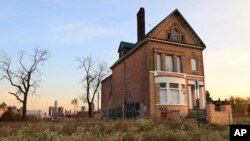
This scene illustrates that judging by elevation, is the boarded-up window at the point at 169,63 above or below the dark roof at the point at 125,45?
below

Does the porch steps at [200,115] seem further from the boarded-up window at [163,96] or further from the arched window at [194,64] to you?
the arched window at [194,64]

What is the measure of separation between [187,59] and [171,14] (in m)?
5.73

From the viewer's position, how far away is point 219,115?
25.9m

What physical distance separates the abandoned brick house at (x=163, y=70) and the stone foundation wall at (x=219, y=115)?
216 inches

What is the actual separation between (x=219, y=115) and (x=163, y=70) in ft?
27.6

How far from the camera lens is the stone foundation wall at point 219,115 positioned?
82.5 ft

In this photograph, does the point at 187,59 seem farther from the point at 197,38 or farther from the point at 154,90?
the point at 154,90

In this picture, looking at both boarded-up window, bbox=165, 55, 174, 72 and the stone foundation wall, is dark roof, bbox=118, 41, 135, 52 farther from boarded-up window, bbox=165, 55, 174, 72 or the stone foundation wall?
the stone foundation wall

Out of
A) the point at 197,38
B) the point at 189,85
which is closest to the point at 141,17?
the point at 197,38

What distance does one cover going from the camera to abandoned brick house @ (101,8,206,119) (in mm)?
30625

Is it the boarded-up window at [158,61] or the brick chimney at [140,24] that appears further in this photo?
the brick chimney at [140,24]

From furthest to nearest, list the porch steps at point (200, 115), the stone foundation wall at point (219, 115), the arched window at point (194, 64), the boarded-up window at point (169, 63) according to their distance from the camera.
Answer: the arched window at point (194, 64), the boarded-up window at point (169, 63), the porch steps at point (200, 115), the stone foundation wall at point (219, 115)

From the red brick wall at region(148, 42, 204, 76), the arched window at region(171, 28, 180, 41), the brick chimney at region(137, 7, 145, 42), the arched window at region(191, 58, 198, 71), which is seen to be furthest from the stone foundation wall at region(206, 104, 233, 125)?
the brick chimney at region(137, 7, 145, 42)

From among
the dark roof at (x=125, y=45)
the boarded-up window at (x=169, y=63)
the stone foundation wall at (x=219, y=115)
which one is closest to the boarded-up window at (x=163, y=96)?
the boarded-up window at (x=169, y=63)
